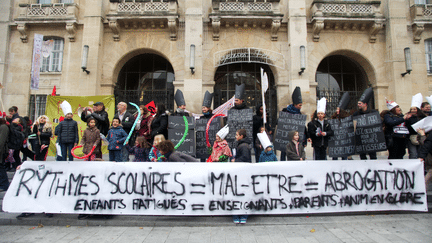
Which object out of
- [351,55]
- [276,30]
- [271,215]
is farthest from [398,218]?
[351,55]

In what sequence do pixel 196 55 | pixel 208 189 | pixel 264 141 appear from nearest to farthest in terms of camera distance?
pixel 208 189, pixel 264 141, pixel 196 55

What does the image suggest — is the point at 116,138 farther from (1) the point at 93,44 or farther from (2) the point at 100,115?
(1) the point at 93,44

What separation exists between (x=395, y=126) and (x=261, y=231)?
4.95 metres

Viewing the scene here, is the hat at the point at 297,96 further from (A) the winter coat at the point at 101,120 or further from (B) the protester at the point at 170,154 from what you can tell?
(A) the winter coat at the point at 101,120

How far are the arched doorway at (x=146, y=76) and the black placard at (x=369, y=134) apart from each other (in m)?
10.7

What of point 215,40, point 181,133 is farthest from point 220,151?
point 215,40

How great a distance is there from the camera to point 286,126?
675 centimetres

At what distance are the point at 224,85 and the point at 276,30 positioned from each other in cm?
433

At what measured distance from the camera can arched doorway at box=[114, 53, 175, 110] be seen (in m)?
14.7

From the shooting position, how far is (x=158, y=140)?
5.18 m

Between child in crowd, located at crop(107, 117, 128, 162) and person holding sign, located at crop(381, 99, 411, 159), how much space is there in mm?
7192

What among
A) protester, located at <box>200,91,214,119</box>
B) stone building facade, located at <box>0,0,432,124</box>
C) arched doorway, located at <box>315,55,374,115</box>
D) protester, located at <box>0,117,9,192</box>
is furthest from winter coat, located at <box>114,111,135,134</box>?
arched doorway, located at <box>315,55,374,115</box>

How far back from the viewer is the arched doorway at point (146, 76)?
48.2 feet

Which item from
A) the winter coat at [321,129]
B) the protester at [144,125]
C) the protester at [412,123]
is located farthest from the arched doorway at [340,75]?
the protester at [144,125]
